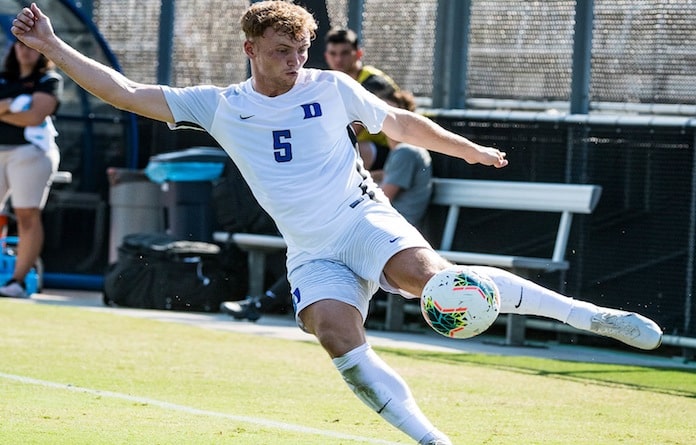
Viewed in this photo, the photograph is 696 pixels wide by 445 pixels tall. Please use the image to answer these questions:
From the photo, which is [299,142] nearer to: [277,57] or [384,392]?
[277,57]

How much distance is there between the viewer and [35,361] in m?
8.74

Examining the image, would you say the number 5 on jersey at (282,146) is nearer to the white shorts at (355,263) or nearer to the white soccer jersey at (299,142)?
the white soccer jersey at (299,142)

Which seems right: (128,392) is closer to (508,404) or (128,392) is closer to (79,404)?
(79,404)

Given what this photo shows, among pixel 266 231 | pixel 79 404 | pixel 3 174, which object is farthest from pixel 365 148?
pixel 79 404

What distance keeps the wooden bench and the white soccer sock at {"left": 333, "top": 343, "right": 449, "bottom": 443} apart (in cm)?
570

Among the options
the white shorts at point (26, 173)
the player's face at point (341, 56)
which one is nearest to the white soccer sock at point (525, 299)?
the player's face at point (341, 56)

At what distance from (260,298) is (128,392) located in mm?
4500

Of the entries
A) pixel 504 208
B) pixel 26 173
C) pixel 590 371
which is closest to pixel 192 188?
pixel 26 173

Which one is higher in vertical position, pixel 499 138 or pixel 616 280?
pixel 499 138

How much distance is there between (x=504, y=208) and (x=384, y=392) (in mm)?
6830

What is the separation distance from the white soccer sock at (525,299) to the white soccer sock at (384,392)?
1.92 ft

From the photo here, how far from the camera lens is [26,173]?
13.1m

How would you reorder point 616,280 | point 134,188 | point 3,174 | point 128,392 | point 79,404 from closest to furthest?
1. point 79,404
2. point 128,392
3. point 616,280
4. point 3,174
5. point 134,188

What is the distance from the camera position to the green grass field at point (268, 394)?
646 cm
